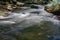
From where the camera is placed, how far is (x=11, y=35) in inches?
304

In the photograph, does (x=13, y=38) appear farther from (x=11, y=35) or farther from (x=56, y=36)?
(x=56, y=36)

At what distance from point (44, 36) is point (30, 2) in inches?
678

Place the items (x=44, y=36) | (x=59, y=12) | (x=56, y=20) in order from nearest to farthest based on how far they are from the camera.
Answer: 1. (x=44, y=36)
2. (x=56, y=20)
3. (x=59, y=12)

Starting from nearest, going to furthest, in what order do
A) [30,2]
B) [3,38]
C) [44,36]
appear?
1. [3,38]
2. [44,36]
3. [30,2]

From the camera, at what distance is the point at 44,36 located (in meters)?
7.65

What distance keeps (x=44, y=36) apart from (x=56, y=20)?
4.33m

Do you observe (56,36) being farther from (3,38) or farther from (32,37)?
(3,38)

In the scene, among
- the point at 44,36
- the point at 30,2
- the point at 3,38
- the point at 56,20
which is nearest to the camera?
the point at 3,38

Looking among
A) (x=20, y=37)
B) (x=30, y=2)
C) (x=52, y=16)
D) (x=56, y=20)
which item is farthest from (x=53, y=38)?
(x=30, y=2)

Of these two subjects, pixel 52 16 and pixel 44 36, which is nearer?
pixel 44 36

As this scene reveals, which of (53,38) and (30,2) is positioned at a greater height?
(53,38)

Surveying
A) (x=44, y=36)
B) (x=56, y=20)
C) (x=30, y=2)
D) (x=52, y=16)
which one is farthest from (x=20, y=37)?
(x=30, y=2)

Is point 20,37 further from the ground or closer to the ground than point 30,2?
further from the ground

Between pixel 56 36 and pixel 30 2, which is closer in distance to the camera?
pixel 56 36
